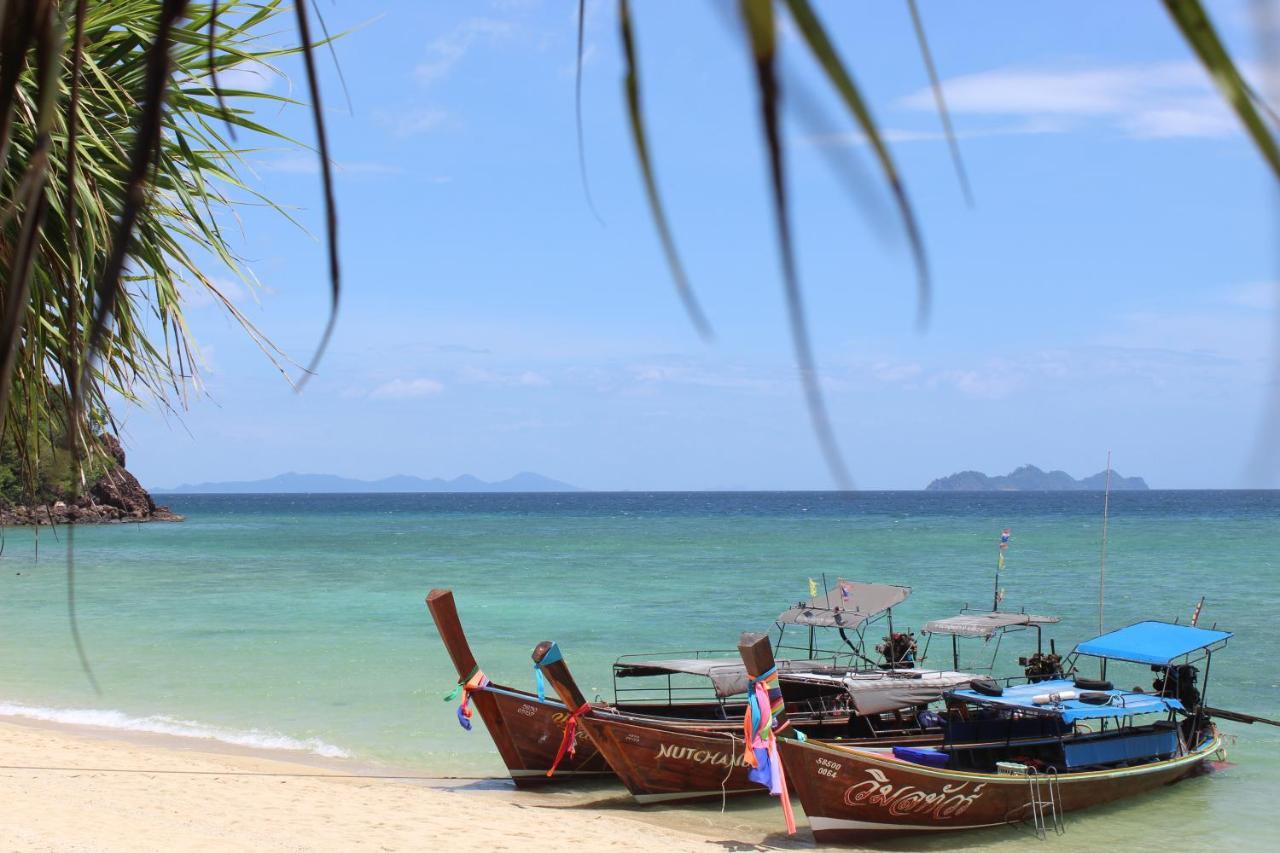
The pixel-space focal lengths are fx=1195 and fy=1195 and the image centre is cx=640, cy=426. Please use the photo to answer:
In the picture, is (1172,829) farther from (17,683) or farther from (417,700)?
(17,683)

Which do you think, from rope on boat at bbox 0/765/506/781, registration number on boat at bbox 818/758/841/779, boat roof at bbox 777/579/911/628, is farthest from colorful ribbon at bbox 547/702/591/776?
boat roof at bbox 777/579/911/628

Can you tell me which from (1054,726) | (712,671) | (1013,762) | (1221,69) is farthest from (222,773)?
(1221,69)

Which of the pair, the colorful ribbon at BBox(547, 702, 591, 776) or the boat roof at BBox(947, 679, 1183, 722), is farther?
the colorful ribbon at BBox(547, 702, 591, 776)

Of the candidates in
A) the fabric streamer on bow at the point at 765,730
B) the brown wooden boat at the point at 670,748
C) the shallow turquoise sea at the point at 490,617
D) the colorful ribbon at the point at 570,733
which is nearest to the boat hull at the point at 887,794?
the fabric streamer on bow at the point at 765,730

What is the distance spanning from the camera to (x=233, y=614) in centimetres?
2802

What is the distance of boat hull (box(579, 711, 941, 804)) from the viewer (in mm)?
11227

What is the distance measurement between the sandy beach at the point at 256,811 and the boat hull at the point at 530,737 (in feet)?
1.00

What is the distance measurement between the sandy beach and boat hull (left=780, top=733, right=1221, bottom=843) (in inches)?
33.1

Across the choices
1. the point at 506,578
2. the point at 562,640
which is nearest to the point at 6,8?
the point at 562,640

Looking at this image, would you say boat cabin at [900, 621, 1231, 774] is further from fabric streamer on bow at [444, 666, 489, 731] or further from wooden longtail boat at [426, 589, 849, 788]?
fabric streamer on bow at [444, 666, 489, 731]

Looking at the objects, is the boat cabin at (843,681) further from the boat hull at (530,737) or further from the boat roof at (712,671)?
the boat hull at (530,737)

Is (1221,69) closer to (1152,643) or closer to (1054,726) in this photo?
(1054,726)

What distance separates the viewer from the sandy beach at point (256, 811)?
8812mm

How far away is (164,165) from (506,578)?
121ft
